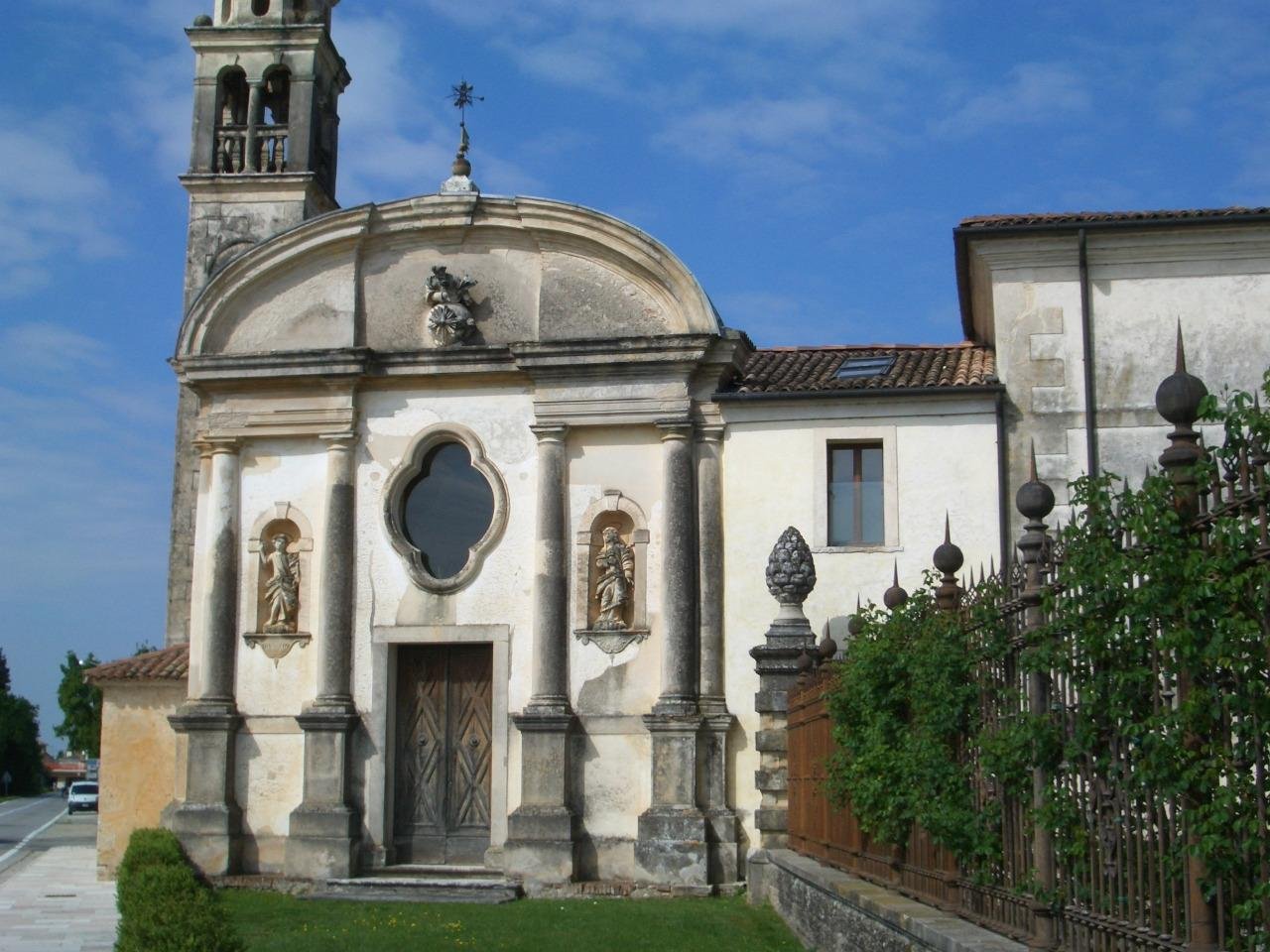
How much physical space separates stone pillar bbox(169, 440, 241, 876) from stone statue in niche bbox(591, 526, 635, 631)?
473cm

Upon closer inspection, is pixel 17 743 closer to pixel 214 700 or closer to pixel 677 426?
pixel 214 700

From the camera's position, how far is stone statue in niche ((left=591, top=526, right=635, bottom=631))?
19234 millimetres

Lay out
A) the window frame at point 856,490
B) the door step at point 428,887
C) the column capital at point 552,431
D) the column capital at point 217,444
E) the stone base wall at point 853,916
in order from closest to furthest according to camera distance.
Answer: the stone base wall at point 853,916, the door step at point 428,887, the window frame at point 856,490, the column capital at point 552,431, the column capital at point 217,444

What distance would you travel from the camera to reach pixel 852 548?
18641 millimetres

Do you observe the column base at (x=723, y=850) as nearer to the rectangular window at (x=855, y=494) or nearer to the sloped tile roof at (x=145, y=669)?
the rectangular window at (x=855, y=494)

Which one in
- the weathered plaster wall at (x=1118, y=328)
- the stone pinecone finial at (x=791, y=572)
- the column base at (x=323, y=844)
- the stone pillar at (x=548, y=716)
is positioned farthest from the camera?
the column base at (x=323, y=844)

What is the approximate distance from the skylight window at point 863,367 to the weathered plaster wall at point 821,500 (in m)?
0.67

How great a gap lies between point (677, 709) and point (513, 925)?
3945 mm

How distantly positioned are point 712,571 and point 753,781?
8.25 feet

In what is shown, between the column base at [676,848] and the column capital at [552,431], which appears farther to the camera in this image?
the column capital at [552,431]

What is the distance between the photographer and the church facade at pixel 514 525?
18.7 metres

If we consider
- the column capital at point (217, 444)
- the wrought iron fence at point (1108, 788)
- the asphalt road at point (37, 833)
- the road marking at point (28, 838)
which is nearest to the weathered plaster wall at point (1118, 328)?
the column capital at point (217, 444)

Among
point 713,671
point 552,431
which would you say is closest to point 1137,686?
point 713,671

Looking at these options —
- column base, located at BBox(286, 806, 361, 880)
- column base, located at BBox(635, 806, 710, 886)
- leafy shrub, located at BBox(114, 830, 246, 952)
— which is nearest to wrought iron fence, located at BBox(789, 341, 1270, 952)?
leafy shrub, located at BBox(114, 830, 246, 952)
